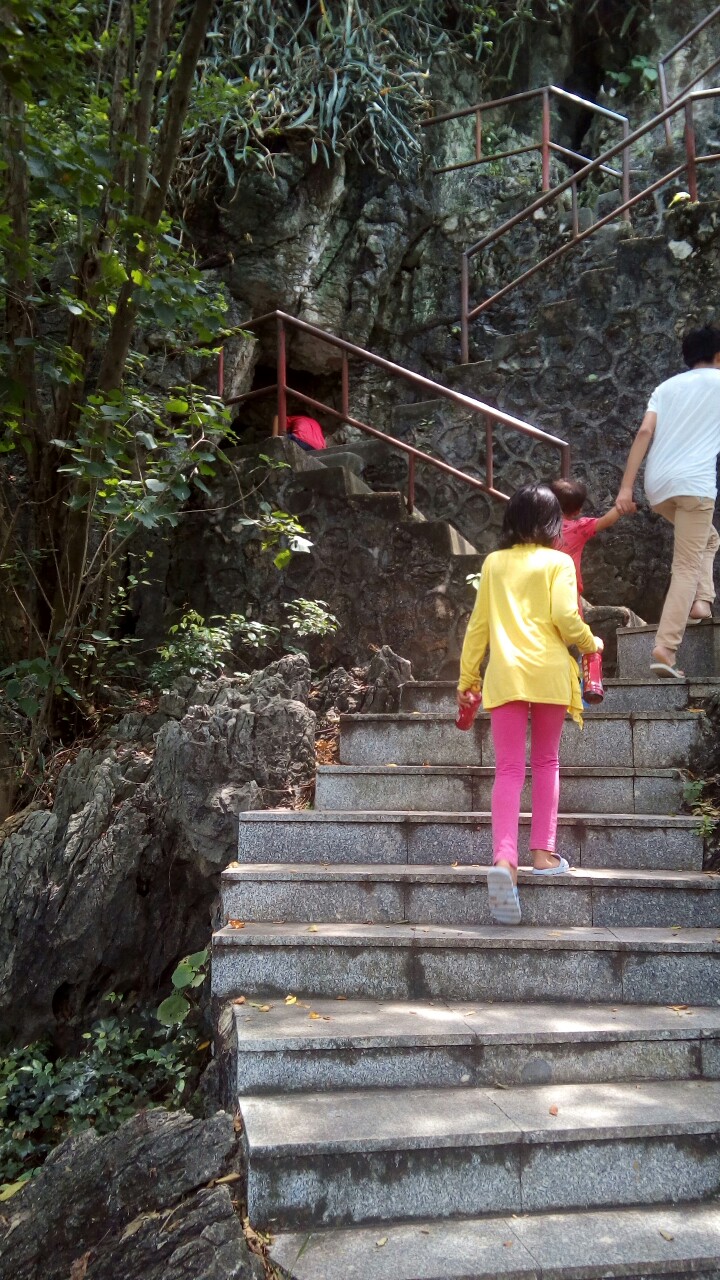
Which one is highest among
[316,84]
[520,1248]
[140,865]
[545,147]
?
[316,84]

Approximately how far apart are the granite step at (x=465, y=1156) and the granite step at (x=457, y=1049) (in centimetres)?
10

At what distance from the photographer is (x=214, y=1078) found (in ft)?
10.4

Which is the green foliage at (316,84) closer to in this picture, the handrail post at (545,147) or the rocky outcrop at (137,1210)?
the handrail post at (545,147)

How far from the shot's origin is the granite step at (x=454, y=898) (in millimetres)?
3596

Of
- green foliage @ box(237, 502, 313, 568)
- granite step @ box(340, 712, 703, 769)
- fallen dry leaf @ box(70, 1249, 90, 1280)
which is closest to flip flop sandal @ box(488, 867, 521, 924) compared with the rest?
granite step @ box(340, 712, 703, 769)

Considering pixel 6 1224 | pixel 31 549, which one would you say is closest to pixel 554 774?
pixel 6 1224

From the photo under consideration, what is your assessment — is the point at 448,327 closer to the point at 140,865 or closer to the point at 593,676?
the point at 593,676

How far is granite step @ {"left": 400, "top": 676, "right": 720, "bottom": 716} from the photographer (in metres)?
4.66

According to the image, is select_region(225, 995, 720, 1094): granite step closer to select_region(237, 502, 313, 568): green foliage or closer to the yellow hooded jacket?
the yellow hooded jacket

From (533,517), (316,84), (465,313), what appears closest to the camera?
(533,517)

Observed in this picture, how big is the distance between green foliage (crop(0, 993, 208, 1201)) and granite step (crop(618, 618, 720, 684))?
2.86m

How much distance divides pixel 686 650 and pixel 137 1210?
3.82 meters

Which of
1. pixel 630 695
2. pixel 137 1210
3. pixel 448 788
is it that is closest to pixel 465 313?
pixel 630 695

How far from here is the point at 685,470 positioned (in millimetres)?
4691
